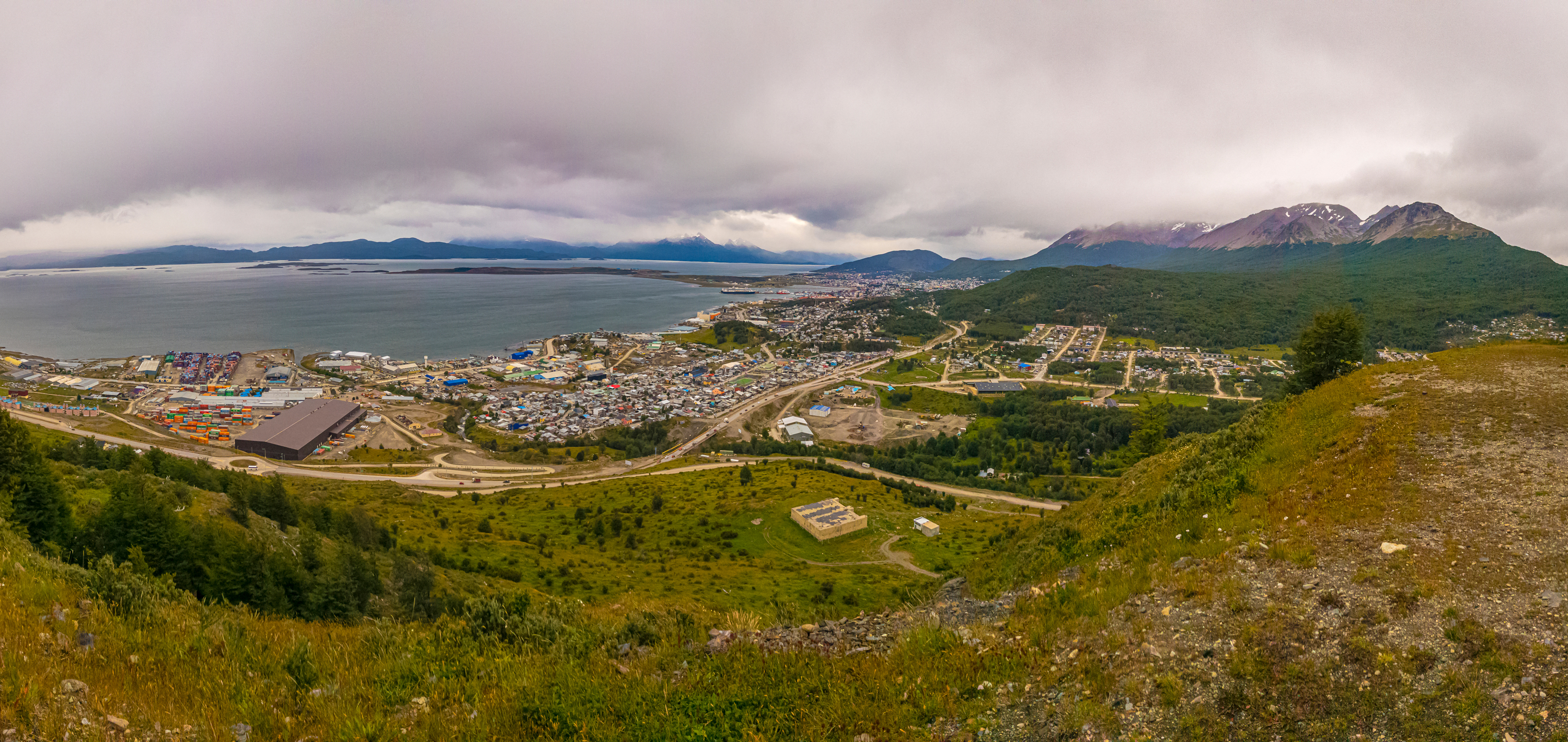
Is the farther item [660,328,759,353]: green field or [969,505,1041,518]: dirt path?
[660,328,759,353]: green field

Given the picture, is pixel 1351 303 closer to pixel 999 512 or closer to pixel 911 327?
pixel 911 327

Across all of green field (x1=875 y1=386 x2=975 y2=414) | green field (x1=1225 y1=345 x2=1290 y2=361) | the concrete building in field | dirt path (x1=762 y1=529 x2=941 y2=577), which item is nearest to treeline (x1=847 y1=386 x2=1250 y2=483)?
green field (x1=875 y1=386 x2=975 y2=414)

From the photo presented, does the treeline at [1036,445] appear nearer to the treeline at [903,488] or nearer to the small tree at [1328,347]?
the treeline at [903,488]

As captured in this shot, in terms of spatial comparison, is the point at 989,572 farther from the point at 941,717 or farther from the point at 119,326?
the point at 119,326

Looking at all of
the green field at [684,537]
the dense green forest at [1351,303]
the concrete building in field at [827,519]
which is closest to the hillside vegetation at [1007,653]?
the green field at [684,537]

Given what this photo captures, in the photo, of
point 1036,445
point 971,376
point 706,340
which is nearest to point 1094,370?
point 971,376

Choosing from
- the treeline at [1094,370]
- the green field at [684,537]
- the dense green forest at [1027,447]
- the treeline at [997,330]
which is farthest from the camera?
the treeline at [997,330]

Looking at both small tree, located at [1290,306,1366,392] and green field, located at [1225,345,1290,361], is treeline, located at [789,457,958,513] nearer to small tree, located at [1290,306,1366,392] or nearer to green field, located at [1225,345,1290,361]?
small tree, located at [1290,306,1366,392]
